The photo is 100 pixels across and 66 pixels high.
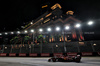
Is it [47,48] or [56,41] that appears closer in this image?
[47,48]

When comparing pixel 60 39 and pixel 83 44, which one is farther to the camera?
pixel 60 39

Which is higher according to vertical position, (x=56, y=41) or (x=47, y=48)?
(x=56, y=41)

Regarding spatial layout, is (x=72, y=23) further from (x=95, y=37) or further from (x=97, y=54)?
(x=97, y=54)

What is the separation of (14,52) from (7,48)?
283 centimetres

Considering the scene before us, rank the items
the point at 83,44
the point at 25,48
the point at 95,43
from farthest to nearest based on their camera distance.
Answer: the point at 25,48 → the point at 83,44 → the point at 95,43

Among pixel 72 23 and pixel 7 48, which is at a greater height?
pixel 72 23

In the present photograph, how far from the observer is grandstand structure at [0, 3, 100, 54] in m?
18.9

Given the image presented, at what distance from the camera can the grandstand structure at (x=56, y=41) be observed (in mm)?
18941

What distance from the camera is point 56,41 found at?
3653 cm

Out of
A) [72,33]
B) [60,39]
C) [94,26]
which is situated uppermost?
[94,26]

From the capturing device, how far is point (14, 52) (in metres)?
20.8

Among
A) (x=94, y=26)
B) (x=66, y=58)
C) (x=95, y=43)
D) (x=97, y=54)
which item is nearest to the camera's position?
(x=66, y=58)

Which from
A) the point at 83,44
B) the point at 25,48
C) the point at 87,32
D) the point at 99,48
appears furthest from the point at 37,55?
the point at 87,32

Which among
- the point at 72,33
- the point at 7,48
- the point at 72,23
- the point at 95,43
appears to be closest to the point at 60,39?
the point at 72,33
